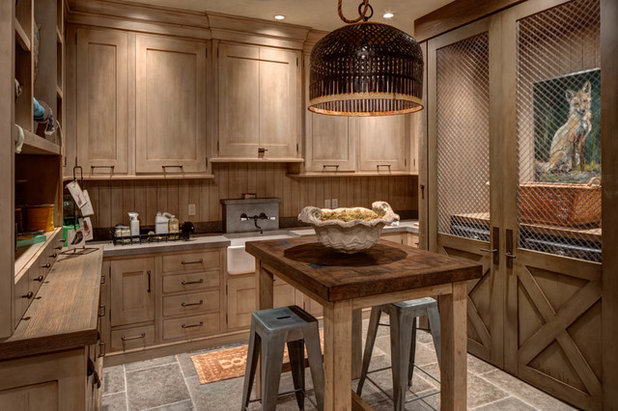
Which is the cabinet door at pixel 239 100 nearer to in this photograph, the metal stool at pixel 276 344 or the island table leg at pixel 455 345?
the metal stool at pixel 276 344

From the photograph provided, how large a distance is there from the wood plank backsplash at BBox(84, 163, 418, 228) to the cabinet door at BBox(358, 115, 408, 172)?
366 millimetres

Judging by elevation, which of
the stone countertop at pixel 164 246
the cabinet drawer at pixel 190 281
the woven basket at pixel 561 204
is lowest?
the cabinet drawer at pixel 190 281

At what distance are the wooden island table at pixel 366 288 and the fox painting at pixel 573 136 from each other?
1.09 meters

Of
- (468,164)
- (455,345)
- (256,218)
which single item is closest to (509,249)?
(468,164)

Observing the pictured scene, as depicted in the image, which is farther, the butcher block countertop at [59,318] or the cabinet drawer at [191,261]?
the cabinet drawer at [191,261]

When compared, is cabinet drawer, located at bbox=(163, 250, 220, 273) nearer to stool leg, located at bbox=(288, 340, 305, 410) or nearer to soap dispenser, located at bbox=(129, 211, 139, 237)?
soap dispenser, located at bbox=(129, 211, 139, 237)

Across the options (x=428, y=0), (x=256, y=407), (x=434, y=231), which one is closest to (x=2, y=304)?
(x=256, y=407)

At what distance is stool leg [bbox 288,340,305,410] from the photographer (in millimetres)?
2311

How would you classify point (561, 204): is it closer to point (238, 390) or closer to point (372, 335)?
point (372, 335)

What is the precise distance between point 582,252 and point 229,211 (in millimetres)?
2707

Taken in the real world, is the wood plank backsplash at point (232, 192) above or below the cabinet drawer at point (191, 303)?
above

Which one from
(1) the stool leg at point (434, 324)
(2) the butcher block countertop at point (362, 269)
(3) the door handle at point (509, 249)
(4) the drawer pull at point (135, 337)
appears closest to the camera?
(2) the butcher block countertop at point (362, 269)

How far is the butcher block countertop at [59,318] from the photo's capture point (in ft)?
4.15

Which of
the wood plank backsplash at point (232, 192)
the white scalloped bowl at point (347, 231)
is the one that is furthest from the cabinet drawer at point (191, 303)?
the white scalloped bowl at point (347, 231)
